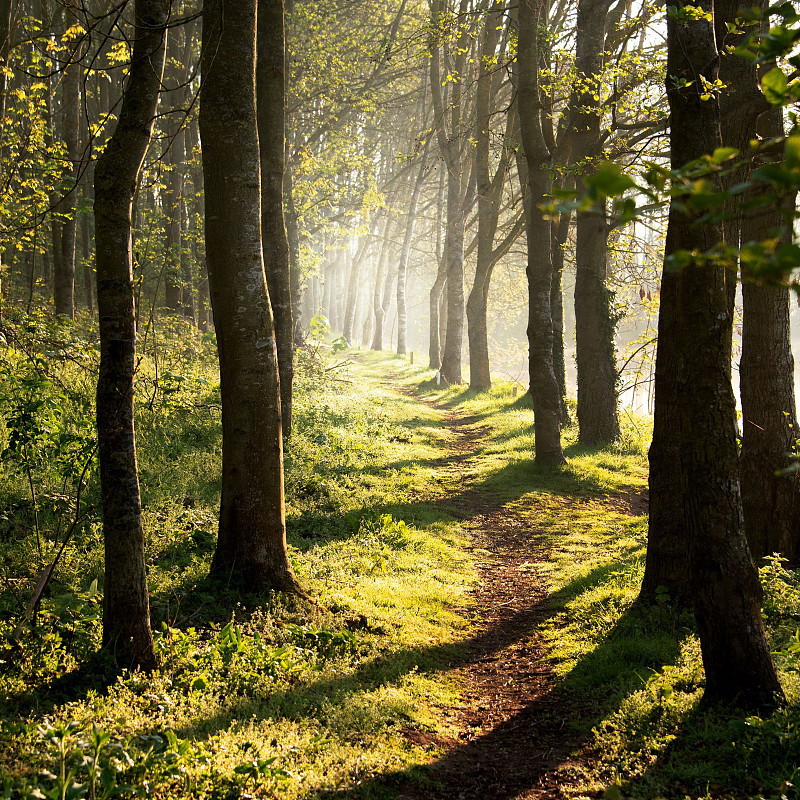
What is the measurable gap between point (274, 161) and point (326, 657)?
7.27m

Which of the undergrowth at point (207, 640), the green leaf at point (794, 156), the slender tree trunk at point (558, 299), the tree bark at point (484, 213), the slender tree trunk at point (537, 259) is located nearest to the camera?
the green leaf at point (794, 156)

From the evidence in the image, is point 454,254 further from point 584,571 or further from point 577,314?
point 584,571

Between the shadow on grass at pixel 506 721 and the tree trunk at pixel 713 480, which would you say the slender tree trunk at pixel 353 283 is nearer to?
the shadow on grass at pixel 506 721

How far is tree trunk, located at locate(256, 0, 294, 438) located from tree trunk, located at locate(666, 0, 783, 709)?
607 centimetres

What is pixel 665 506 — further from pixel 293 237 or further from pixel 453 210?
pixel 293 237

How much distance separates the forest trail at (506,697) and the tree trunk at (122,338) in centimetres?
215

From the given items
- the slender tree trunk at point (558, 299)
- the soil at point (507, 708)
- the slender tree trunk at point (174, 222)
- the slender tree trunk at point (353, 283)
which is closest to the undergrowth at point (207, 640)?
the soil at point (507, 708)

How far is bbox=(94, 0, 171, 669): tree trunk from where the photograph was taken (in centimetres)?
400

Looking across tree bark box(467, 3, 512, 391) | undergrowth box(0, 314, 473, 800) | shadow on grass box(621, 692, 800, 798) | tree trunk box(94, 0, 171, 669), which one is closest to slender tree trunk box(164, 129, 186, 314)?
undergrowth box(0, 314, 473, 800)

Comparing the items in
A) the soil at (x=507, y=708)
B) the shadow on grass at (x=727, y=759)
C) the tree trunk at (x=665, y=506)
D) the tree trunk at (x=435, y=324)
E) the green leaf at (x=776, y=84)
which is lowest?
the soil at (x=507, y=708)

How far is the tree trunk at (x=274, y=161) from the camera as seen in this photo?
27.7 feet

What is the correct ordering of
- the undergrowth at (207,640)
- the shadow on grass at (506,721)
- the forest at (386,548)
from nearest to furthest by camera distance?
1. the undergrowth at (207,640)
2. the forest at (386,548)
3. the shadow on grass at (506,721)

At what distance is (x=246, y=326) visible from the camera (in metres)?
5.74

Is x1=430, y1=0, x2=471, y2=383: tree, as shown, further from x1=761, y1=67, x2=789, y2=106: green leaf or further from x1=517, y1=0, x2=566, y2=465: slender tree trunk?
x1=761, y1=67, x2=789, y2=106: green leaf
